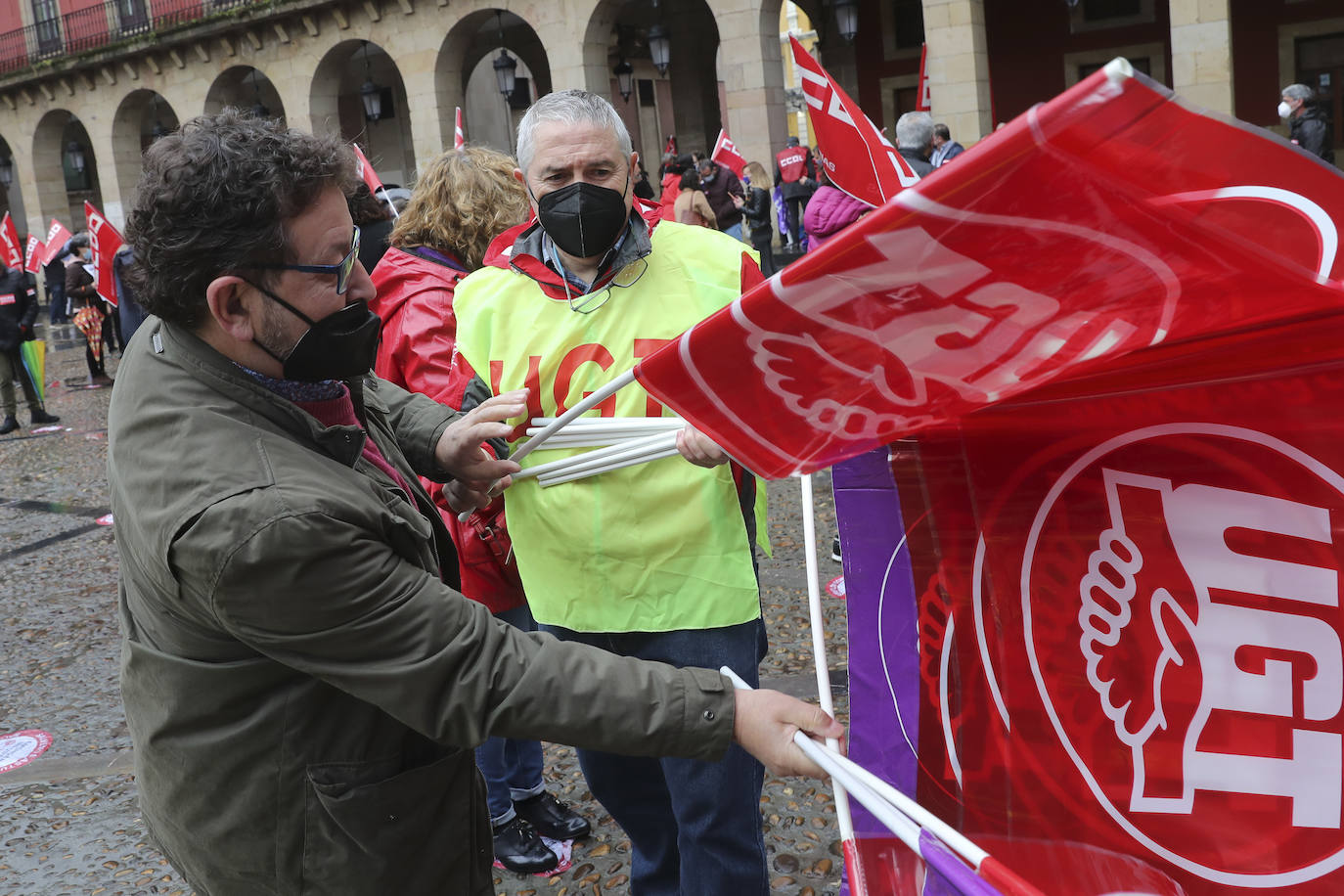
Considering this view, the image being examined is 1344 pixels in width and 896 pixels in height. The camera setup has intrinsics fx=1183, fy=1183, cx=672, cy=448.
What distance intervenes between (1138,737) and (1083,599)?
0.50ft

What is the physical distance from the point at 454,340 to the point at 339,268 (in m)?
1.29

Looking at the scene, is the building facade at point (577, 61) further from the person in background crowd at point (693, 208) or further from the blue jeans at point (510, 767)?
the blue jeans at point (510, 767)

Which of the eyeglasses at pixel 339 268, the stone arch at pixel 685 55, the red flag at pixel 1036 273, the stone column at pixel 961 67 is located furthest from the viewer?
the stone arch at pixel 685 55

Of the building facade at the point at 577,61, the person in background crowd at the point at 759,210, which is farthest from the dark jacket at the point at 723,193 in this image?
the building facade at the point at 577,61

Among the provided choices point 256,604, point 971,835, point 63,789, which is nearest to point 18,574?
point 63,789

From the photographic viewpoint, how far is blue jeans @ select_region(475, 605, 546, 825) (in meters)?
3.04

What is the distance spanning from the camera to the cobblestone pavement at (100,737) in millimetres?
3064

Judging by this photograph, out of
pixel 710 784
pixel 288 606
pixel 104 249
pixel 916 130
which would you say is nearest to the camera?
pixel 288 606

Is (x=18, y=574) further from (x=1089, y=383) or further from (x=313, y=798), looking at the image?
(x=1089, y=383)

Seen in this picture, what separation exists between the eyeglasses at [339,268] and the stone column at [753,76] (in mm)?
16701

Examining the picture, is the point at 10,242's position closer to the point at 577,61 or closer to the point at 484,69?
the point at 577,61

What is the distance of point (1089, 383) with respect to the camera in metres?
1.21

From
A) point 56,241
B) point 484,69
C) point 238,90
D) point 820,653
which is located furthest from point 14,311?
point 484,69

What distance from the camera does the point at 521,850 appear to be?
307 centimetres
